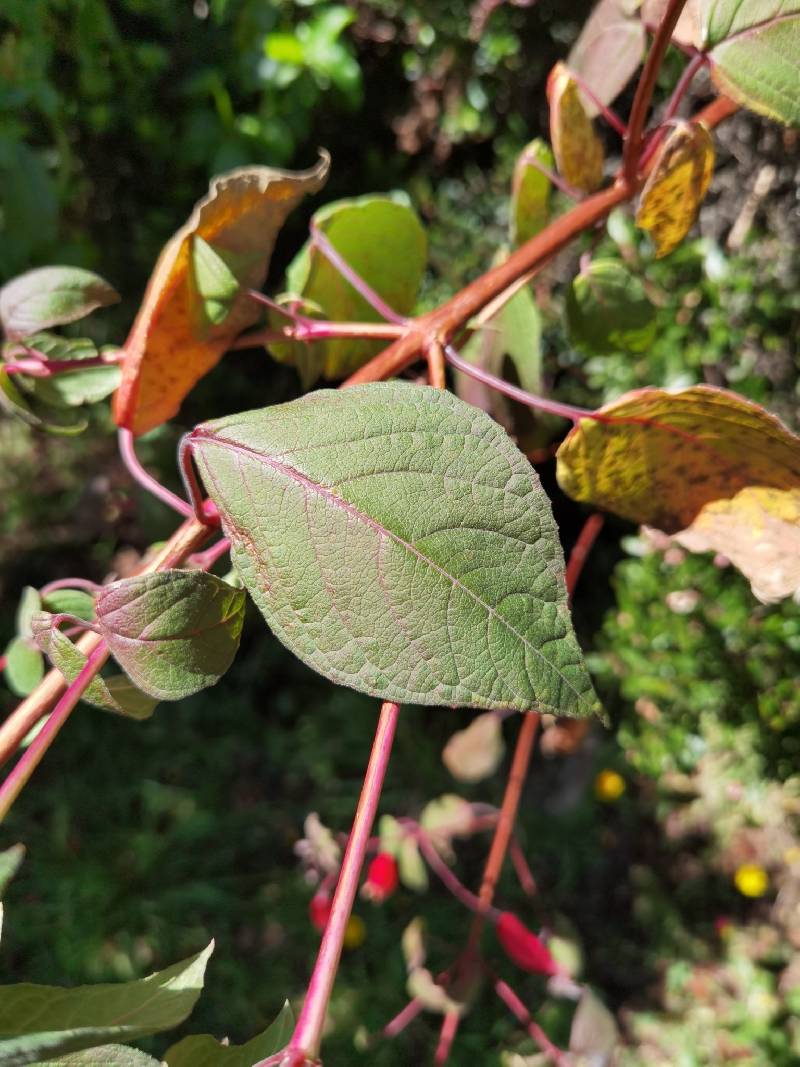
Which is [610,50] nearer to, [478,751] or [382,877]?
[478,751]

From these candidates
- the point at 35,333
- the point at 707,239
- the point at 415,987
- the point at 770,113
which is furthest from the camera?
the point at 707,239

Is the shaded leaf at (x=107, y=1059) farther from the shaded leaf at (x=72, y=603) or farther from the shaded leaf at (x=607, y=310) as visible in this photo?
the shaded leaf at (x=607, y=310)

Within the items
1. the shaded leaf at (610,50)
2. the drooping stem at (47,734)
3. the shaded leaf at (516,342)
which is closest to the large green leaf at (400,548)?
the drooping stem at (47,734)

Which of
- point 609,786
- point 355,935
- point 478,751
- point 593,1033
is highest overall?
point 478,751

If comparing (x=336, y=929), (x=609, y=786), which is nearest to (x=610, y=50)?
(x=336, y=929)

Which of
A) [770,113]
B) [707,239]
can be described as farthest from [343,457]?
[707,239]

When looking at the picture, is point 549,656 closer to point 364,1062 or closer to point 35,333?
point 35,333
